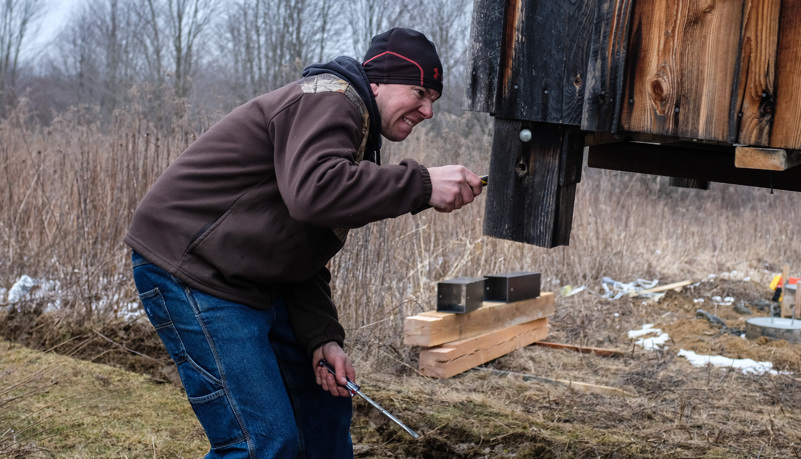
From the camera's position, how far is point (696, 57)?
5.68 ft

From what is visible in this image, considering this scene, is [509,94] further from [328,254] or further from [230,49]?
[230,49]

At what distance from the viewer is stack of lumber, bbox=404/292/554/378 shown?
472 cm

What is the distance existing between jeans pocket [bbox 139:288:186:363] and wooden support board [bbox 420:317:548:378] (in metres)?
2.78

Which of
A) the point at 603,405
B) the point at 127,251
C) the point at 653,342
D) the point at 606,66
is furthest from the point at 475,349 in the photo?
the point at 606,66

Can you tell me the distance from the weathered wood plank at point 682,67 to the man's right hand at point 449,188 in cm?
46

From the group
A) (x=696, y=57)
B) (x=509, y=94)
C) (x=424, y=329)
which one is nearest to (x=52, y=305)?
(x=424, y=329)

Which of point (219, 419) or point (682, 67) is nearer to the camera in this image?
point (682, 67)

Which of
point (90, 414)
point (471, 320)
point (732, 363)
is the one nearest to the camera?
point (90, 414)

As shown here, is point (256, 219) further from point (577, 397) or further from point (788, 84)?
point (577, 397)

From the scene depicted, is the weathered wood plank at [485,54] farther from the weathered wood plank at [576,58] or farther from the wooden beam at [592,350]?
the wooden beam at [592,350]

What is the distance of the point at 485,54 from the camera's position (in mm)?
2004

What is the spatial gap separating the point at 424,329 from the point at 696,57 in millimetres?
3169

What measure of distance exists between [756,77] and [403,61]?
0.99 metres

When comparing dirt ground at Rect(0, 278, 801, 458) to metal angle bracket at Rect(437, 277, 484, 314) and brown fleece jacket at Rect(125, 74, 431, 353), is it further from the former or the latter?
brown fleece jacket at Rect(125, 74, 431, 353)
